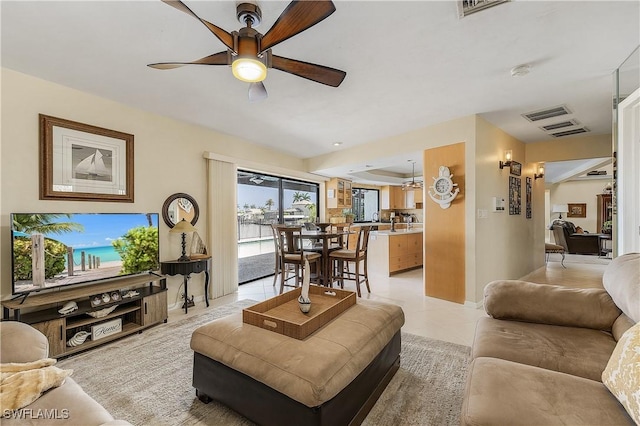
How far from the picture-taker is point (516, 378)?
3.93 feet

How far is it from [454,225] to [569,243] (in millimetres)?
7137

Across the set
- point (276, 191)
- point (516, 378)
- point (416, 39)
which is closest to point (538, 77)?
point (416, 39)

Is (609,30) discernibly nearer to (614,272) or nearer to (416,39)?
(416,39)

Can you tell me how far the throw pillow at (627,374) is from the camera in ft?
3.23

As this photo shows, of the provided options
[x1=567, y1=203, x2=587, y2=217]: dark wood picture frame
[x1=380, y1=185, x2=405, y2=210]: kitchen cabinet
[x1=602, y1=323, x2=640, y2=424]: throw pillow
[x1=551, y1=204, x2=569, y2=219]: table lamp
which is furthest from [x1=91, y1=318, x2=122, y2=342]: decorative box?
[x1=567, y1=203, x2=587, y2=217]: dark wood picture frame

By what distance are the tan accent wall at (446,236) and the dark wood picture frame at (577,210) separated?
9.93 m

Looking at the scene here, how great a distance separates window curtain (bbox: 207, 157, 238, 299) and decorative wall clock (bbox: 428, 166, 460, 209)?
3077mm

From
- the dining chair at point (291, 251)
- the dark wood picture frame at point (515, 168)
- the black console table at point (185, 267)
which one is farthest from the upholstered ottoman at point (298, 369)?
the dark wood picture frame at point (515, 168)

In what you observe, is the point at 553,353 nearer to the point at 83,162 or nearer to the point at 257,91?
the point at 257,91

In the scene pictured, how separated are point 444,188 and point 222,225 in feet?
10.9

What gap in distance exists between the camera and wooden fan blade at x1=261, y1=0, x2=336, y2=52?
1.33 metres

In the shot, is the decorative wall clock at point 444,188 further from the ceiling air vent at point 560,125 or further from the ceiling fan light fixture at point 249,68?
the ceiling fan light fixture at point 249,68

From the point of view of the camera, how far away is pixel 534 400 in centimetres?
107

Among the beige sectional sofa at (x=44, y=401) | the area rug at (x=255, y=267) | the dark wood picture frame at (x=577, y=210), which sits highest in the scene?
the dark wood picture frame at (x=577, y=210)
